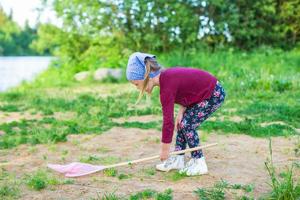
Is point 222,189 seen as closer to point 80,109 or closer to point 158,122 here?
point 158,122

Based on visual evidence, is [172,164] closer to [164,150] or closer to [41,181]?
[164,150]

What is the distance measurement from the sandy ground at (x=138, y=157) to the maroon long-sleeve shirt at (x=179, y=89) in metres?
0.42

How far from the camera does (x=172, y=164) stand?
411cm

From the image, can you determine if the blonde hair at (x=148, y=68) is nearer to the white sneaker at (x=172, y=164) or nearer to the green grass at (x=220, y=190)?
the white sneaker at (x=172, y=164)

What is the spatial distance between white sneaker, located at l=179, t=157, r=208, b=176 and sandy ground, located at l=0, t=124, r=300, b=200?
0.18ft

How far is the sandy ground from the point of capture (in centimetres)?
356

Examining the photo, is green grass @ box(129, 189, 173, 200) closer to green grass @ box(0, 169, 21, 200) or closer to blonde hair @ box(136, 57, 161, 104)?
blonde hair @ box(136, 57, 161, 104)

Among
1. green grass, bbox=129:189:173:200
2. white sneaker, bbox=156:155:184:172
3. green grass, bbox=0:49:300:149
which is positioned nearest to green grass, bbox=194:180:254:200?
green grass, bbox=129:189:173:200

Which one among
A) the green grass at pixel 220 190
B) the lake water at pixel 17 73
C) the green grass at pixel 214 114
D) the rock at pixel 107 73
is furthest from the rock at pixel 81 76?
the green grass at pixel 220 190

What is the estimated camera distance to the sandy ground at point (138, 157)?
356cm

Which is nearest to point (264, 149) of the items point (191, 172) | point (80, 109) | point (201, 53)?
point (191, 172)

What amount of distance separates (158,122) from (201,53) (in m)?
6.93

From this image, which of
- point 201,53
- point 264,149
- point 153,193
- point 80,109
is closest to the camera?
point 153,193

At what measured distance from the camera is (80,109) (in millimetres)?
7105
